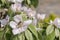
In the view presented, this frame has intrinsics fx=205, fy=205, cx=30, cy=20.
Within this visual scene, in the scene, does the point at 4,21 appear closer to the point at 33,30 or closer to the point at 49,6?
the point at 33,30

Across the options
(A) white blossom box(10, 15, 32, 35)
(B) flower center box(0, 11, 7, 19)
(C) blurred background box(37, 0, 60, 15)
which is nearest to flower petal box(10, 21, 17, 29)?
(A) white blossom box(10, 15, 32, 35)

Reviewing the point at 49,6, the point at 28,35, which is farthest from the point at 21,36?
the point at 49,6

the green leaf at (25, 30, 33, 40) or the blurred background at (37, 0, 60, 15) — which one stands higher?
the green leaf at (25, 30, 33, 40)

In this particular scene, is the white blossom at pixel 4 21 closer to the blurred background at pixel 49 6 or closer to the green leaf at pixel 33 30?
the green leaf at pixel 33 30

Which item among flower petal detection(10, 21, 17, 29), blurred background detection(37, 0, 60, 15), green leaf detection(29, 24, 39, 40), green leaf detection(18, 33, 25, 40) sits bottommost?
blurred background detection(37, 0, 60, 15)

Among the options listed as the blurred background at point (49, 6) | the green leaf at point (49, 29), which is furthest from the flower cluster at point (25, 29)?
the blurred background at point (49, 6)

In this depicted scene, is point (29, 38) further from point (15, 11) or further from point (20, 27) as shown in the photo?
point (15, 11)

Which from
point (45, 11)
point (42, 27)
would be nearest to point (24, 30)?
point (42, 27)

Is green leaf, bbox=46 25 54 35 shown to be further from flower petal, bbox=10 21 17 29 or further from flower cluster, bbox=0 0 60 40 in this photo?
flower petal, bbox=10 21 17 29
